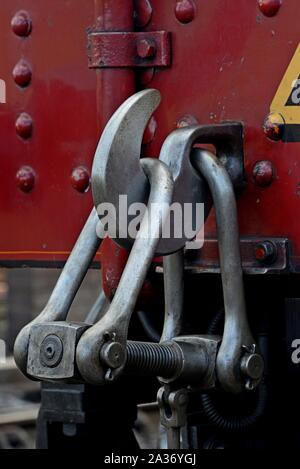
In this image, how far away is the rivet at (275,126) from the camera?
2033mm

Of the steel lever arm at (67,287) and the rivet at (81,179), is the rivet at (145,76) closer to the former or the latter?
the rivet at (81,179)

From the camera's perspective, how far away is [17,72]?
8.05 ft

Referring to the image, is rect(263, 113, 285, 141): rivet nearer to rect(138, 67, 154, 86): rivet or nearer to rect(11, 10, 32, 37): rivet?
rect(138, 67, 154, 86): rivet

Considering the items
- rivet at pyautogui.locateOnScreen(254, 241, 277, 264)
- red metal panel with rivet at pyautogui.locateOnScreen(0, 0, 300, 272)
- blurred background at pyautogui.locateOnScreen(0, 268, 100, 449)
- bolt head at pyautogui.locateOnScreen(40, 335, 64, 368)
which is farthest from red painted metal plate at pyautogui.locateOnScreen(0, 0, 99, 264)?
blurred background at pyautogui.locateOnScreen(0, 268, 100, 449)

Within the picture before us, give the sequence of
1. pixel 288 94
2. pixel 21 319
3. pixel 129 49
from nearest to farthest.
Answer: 1. pixel 288 94
2. pixel 129 49
3. pixel 21 319

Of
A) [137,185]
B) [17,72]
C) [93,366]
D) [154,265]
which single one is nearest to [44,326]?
[93,366]

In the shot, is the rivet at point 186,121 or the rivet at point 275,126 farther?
the rivet at point 186,121

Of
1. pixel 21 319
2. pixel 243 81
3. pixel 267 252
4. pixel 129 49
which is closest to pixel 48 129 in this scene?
pixel 129 49

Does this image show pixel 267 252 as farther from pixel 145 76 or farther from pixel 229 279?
pixel 145 76

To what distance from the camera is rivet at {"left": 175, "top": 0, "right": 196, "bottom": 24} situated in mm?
2160

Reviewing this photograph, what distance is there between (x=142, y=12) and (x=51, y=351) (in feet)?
2.27

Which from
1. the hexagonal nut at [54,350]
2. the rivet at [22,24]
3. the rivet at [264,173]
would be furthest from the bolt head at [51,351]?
the rivet at [22,24]

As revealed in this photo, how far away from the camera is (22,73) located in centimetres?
245

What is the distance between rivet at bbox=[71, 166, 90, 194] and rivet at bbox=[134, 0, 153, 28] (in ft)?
1.04
